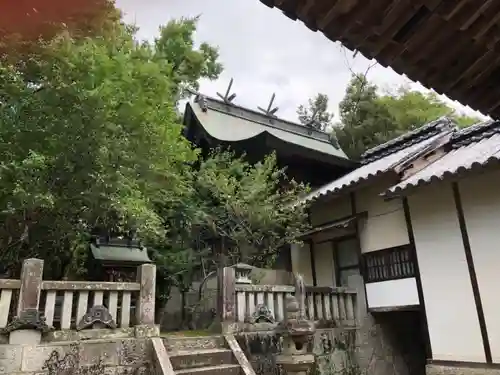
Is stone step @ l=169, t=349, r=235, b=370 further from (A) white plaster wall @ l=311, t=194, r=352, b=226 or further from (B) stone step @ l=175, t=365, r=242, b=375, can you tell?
(A) white plaster wall @ l=311, t=194, r=352, b=226

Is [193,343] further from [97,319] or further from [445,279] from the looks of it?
[445,279]

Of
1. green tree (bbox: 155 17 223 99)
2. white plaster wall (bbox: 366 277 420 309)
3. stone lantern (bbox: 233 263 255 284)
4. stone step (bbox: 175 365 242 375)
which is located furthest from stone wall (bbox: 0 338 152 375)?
green tree (bbox: 155 17 223 99)

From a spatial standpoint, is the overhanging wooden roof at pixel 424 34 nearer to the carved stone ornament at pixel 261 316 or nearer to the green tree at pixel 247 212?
the carved stone ornament at pixel 261 316

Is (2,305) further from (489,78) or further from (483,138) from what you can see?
(483,138)

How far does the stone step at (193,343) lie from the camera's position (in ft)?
21.4

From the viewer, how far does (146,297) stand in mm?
6523

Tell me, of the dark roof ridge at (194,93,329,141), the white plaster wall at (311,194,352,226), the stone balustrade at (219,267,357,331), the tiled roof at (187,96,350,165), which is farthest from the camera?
the dark roof ridge at (194,93,329,141)

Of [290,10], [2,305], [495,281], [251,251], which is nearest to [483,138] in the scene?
[495,281]

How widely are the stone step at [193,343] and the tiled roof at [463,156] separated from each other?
458 centimetres

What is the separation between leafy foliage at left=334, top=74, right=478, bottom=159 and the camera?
2200 cm

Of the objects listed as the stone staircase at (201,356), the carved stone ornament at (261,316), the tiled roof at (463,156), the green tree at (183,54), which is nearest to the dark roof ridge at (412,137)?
the tiled roof at (463,156)

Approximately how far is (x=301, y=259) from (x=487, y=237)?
17.4 feet

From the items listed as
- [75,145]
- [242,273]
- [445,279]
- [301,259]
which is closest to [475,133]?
[445,279]

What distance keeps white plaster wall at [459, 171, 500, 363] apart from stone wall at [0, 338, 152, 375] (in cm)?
617
